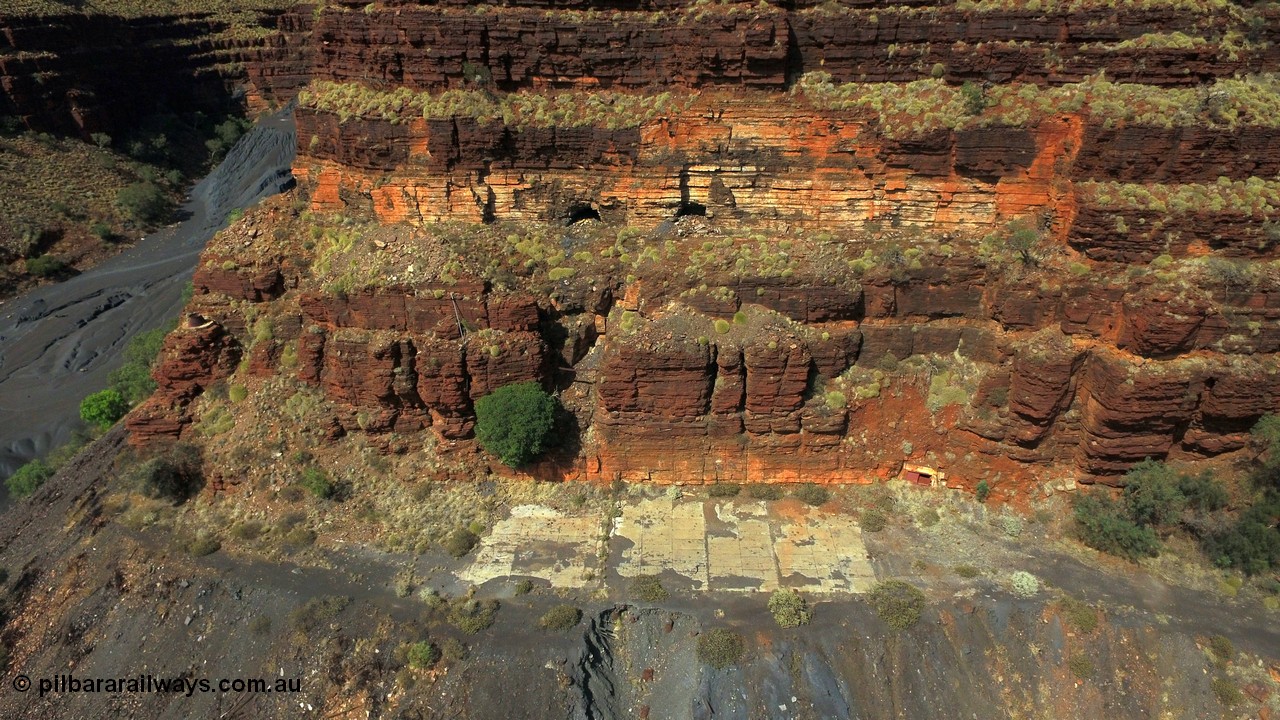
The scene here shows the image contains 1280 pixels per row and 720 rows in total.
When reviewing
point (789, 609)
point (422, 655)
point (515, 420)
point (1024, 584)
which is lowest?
point (422, 655)

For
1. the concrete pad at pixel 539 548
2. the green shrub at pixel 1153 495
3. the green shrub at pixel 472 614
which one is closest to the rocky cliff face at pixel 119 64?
the concrete pad at pixel 539 548

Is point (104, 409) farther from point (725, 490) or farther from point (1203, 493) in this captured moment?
point (1203, 493)

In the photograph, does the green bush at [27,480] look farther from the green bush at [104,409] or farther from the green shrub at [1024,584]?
the green shrub at [1024,584]

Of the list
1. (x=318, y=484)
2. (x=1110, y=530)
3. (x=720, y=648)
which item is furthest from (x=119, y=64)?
(x=1110, y=530)

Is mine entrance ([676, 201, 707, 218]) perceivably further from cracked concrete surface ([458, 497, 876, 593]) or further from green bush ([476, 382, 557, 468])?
cracked concrete surface ([458, 497, 876, 593])

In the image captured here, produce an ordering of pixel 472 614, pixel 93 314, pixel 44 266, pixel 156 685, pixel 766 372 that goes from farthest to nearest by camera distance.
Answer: pixel 44 266, pixel 93 314, pixel 766 372, pixel 472 614, pixel 156 685

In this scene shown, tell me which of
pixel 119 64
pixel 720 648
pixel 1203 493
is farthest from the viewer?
pixel 119 64
